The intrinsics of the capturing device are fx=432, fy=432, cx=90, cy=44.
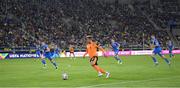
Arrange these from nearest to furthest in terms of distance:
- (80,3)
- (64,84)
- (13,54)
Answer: (64,84) < (13,54) < (80,3)

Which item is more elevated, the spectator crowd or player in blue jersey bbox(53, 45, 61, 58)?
the spectator crowd

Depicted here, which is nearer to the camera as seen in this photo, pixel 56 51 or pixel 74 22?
pixel 56 51

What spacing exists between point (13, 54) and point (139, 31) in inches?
886

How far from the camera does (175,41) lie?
235 ft

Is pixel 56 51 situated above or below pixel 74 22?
below

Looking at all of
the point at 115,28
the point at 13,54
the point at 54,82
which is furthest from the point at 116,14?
the point at 54,82

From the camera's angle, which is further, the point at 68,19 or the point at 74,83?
the point at 68,19

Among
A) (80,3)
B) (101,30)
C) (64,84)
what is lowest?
(64,84)

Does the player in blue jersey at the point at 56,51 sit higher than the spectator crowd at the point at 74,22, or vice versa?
the spectator crowd at the point at 74,22

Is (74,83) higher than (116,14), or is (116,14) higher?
(116,14)

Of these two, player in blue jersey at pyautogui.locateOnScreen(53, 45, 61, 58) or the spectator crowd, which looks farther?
the spectator crowd

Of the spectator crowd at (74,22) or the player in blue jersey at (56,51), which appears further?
the spectator crowd at (74,22)

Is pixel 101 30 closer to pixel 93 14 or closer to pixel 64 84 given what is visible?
pixel 93 14

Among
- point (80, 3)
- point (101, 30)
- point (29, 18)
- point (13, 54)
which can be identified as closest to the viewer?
point (13, 54)
